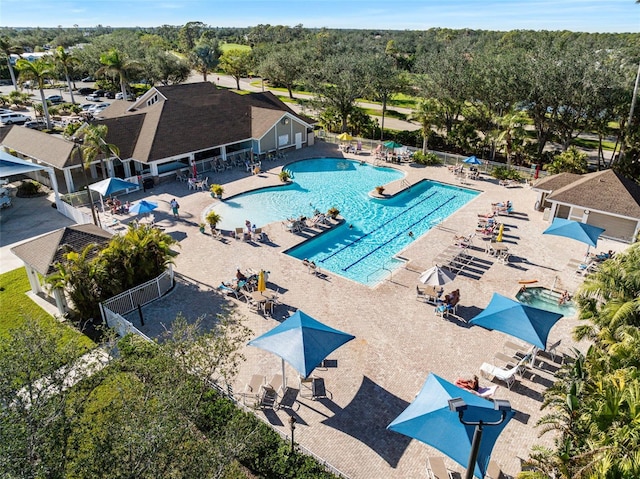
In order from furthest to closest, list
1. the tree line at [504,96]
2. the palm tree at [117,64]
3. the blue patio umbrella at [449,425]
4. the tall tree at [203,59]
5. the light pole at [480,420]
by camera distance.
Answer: the tall tree at [203,59], the palm tree at [117,64], the tree line at [504,96], the blue patio umbrella at [449,425], the light pole at [480,420]

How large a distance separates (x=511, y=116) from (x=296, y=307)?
25.4 m

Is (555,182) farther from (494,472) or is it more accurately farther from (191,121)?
(191,121)

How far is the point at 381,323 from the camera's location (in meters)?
19.2

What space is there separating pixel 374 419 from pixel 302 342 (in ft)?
10.9

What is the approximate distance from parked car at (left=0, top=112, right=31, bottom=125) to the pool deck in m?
36.8

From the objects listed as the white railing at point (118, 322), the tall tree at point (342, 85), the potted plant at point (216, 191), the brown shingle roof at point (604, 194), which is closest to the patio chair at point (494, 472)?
the white railing at point (118, 322)

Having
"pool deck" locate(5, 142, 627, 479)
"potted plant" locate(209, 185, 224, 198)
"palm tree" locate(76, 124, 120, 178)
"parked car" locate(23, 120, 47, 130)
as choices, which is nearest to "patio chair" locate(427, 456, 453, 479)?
"pool deck" locate(5, 142, 627, 479)

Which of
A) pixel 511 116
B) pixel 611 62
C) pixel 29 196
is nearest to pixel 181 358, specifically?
pixel 29 196

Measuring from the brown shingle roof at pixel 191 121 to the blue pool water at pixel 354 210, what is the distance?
5.74 metres

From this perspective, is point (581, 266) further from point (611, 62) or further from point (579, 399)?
point (611, 62)

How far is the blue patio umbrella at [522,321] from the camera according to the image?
16.0m

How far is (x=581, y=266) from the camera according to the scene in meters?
23.2

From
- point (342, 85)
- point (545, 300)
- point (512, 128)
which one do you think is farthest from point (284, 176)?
point (545, 300)

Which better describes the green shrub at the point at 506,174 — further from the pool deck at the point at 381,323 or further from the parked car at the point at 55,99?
the parked car at the point at 55,99
